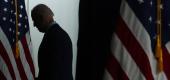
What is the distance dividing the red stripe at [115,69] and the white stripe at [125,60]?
0.8 inches

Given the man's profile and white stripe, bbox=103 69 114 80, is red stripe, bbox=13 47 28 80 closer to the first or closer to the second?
the man's profile

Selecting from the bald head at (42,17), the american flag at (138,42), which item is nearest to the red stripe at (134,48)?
the american flag at (138,42)

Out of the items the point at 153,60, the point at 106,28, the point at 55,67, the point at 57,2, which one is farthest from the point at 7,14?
the point at 153,60

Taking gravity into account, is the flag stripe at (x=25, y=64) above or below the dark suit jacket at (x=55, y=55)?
below

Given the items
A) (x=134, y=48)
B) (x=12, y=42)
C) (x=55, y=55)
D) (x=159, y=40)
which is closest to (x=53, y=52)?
(x=55, y=55)

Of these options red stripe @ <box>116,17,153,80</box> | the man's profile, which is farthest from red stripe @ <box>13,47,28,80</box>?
red stripe @ <box>116,17,153,80</box>

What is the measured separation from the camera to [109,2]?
2.31 m

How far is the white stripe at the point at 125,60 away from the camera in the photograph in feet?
7.61

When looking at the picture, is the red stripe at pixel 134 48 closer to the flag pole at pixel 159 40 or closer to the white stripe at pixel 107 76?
the flag pole at pixel 159 40

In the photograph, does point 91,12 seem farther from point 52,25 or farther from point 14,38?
point 14,38

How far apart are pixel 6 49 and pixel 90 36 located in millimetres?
1301

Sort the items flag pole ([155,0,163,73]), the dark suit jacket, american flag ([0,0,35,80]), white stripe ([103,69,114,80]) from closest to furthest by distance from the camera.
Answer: flag pole ([155,0,163,73]) < white stripe ([103,69,114,80]) < the dark suit jacket < american flag ([0,0,35,80])

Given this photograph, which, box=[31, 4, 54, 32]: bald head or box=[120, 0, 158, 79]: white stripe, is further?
box=[31, 4, 54, 32]: bald head

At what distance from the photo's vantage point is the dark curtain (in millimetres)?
2336
